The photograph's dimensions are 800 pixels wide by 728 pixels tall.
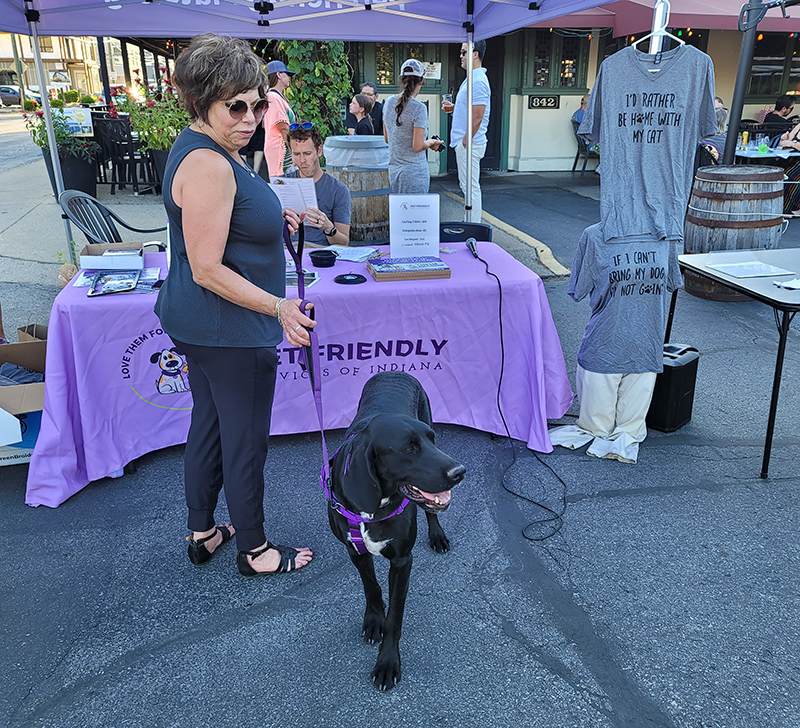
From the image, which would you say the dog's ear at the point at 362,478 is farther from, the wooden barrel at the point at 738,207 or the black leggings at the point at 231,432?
the wooden barrel at the point at 738,207

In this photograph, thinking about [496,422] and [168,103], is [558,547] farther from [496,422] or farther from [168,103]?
[168,103]

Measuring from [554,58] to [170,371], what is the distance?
39.3 ft

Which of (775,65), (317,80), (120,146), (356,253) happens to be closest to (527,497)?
(356,253)

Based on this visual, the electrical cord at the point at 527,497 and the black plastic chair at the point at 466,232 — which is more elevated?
the black plastic chair at the point at 466,232

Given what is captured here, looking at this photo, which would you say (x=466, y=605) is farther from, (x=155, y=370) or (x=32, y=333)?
(x=32, y=333)

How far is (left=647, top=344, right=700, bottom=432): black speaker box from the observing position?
11.5 feet

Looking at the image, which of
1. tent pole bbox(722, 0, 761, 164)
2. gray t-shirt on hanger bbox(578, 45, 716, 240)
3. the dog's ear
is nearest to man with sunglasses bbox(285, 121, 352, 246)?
gray t-shirt on hanger bbox(578, 45, 716, 240)

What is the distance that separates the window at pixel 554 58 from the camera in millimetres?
12422

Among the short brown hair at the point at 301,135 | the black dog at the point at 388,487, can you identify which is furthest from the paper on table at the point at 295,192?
the black dog at the point at 388,487

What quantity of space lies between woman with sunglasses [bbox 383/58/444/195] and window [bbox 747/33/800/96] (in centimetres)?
1042

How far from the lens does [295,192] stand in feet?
10.1

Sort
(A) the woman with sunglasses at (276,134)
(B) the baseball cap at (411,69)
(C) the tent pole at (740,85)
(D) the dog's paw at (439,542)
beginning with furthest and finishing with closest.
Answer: (C) the tent pole at (740,85)
(A) the woman with sunglasses at (276,134)
(B) the baseball cap at (411,69)
(D) the dog's paw at (439,542)

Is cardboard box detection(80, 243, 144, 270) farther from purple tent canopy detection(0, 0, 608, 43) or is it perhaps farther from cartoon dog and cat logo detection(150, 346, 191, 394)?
purple tent canopy detection(0, 0, 608, 43)

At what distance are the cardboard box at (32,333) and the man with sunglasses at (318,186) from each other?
163 cm
